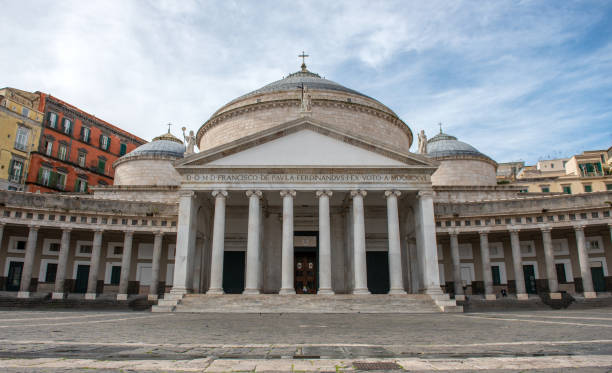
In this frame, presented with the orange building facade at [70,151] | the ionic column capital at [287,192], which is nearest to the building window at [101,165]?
the orange building facade at [70,151]

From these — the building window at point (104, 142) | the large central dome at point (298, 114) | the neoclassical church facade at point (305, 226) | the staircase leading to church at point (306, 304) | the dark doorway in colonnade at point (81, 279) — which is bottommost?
the staircase leading to church at point (306, 304)

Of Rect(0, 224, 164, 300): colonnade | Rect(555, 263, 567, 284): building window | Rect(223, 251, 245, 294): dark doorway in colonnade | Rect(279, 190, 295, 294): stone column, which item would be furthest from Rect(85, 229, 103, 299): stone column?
Rect(555, 263, 567, 284): building window

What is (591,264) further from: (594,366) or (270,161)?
(594,366)

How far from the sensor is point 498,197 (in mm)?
35094

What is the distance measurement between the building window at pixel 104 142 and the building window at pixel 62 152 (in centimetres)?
539

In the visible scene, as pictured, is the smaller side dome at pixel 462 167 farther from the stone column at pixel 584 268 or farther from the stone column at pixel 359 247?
the stone column at pixel 359 247

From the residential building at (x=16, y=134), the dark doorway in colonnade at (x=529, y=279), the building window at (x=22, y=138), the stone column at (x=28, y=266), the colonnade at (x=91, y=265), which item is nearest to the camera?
the stone column at (x=28, y=266)

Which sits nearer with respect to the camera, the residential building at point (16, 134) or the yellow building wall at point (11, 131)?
the yellow building wall at point (11, 131)

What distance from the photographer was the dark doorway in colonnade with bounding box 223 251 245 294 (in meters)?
29.9

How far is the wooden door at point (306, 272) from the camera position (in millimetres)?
29906

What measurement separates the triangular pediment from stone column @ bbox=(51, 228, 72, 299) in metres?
10.4

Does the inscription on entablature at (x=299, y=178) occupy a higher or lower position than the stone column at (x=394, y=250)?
higher

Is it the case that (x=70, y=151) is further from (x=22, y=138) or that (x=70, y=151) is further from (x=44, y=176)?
(x=22, y=138)

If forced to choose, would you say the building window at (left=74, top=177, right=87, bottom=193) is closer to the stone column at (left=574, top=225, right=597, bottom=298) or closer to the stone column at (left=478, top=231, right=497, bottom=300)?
the stone column at (left=478, top=231, right=497, bottom=300)
